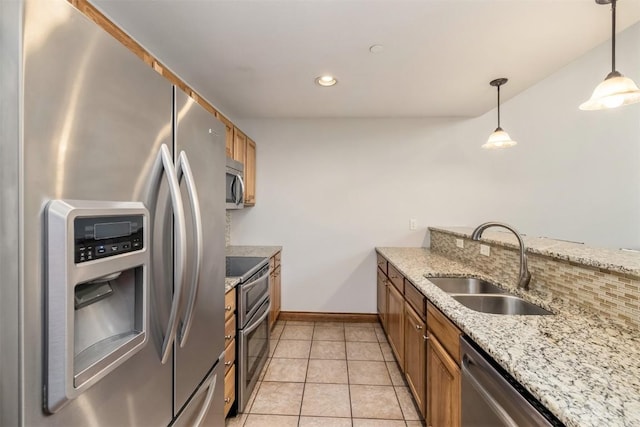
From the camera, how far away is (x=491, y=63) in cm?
211

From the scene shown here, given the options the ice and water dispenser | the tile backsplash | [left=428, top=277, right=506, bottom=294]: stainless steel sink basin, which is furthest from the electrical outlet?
the ice and water dispenser

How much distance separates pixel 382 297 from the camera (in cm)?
310

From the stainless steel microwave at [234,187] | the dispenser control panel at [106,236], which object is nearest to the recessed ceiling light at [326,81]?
the stainless steel microwave at [234,187]

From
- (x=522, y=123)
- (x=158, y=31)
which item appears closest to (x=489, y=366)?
(x=158, y=31)

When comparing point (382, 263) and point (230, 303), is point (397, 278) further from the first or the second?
point (230, 303)

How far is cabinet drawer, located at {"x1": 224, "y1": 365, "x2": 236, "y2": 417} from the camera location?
173cm

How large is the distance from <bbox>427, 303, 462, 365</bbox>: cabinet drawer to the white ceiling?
1613 millimetres

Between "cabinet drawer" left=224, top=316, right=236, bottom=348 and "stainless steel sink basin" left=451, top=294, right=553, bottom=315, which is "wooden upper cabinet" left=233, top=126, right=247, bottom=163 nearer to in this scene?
"cabinet drawer" left=224, top=316, right=236, bottom=348

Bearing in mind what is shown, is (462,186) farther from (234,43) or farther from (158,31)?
(158,31)

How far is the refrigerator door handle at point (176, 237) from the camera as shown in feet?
2.87

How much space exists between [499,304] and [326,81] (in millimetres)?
2041

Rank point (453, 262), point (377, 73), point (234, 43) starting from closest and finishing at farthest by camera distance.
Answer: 1. point (234, 43)
2. point (377, 73)
3. point (453, 262)

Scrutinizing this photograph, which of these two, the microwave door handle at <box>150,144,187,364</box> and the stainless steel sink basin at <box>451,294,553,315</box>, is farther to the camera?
the stainless steel sink basin at <box>451,294,553,315</box>

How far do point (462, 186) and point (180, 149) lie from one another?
3237 millimetres
